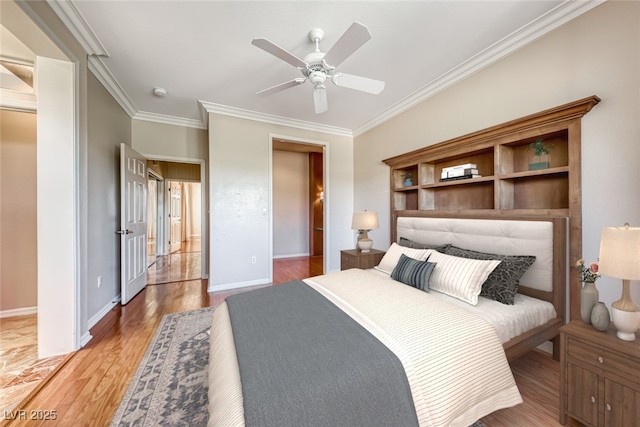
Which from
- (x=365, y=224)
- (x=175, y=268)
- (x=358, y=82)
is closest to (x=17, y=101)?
(x=358, y=82)

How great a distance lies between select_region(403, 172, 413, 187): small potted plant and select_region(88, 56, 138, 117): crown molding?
3.83 m

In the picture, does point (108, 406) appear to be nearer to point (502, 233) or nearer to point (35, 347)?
point (35, 347)

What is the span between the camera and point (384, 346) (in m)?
1.15

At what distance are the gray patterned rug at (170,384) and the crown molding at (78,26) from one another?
2780 millimetres

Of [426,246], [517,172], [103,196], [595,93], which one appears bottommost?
[426,246]

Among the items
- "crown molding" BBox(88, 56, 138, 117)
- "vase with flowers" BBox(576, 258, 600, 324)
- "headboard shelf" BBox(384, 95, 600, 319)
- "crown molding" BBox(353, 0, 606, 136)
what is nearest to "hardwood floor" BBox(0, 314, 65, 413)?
"crown molding" BBox(88, 56, 138, 117)

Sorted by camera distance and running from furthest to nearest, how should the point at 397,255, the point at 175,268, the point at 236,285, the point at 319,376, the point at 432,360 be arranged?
the point at 175,268 → the point at 236,285 → the point at 397,255 → the point at 432,360 → the point at 319,376

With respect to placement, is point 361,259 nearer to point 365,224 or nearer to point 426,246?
point 365,224

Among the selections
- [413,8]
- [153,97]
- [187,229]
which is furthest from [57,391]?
[187,229]

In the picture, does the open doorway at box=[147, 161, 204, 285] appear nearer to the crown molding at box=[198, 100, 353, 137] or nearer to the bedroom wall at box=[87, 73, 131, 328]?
the bedroom wall at box=[87, 73, 131, 328]

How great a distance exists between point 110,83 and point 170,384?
3.28 m

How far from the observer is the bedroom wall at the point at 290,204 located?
20.6 ft

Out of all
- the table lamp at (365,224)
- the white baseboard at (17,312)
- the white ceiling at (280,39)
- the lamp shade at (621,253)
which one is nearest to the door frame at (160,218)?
the white baseboard at (17,312)

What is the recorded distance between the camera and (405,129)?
11.0ft
